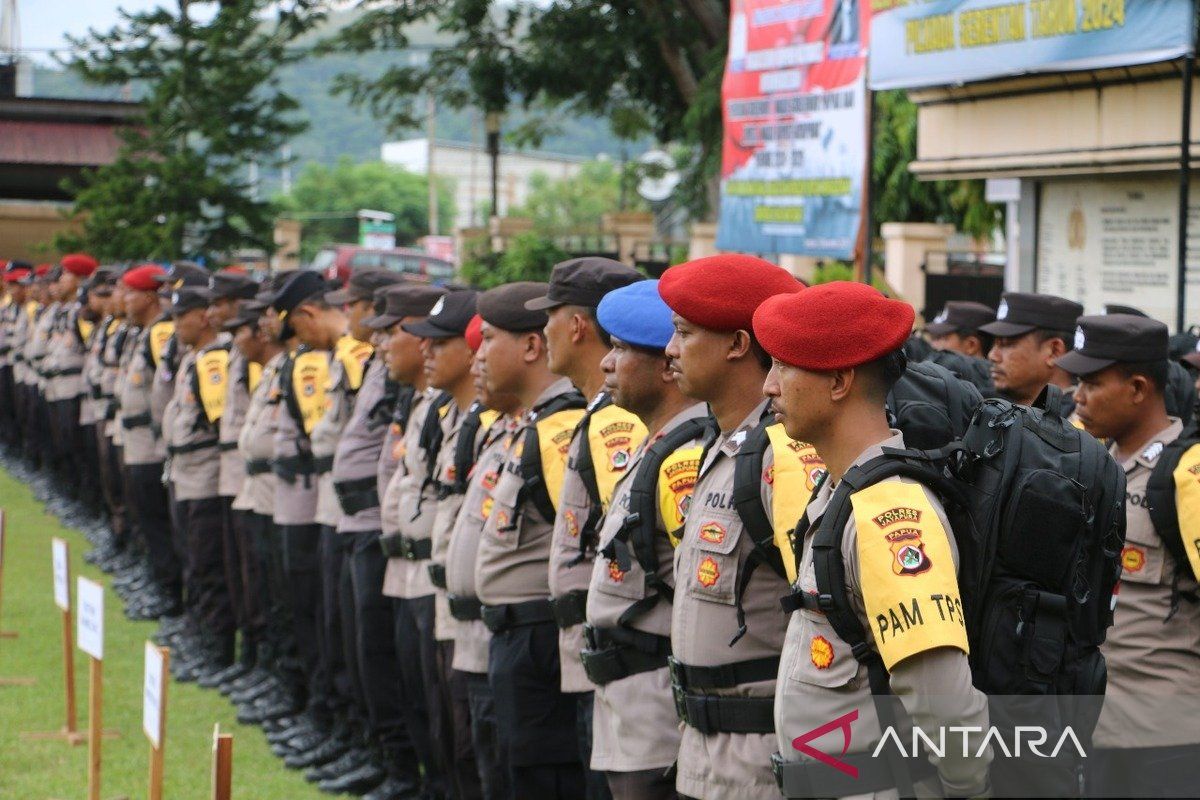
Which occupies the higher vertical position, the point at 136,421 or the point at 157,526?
the point at 136,421

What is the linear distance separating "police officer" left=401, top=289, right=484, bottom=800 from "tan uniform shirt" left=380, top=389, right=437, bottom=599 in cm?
6

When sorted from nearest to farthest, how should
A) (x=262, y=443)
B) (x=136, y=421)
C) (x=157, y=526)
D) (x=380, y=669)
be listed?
(x=380, y=669) < (x=262, y=443) < (x=157, y=526) < (x=136, y=421)

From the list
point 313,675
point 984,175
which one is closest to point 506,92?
point 984,175

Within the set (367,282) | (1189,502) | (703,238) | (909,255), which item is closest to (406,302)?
(367,282)

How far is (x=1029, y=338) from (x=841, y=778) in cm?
332

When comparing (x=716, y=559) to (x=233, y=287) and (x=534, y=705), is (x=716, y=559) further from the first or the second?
(x=233, y=287)

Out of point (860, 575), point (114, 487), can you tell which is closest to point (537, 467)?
point (860, 575)

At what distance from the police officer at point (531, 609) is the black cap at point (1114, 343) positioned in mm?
1653

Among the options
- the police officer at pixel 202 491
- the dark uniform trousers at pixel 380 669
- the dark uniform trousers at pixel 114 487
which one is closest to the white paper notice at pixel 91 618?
the dark uniform trousers at pixel 380 669

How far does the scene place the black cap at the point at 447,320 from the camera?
22.6 feet

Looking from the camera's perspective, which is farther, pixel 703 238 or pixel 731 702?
pixel 703 238

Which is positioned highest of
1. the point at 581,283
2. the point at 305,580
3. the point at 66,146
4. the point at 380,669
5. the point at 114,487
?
the point at 66,146

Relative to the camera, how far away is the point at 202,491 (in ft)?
35.7

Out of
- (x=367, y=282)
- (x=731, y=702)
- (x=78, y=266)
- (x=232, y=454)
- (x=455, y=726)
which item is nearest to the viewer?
(x=731, y=702)
